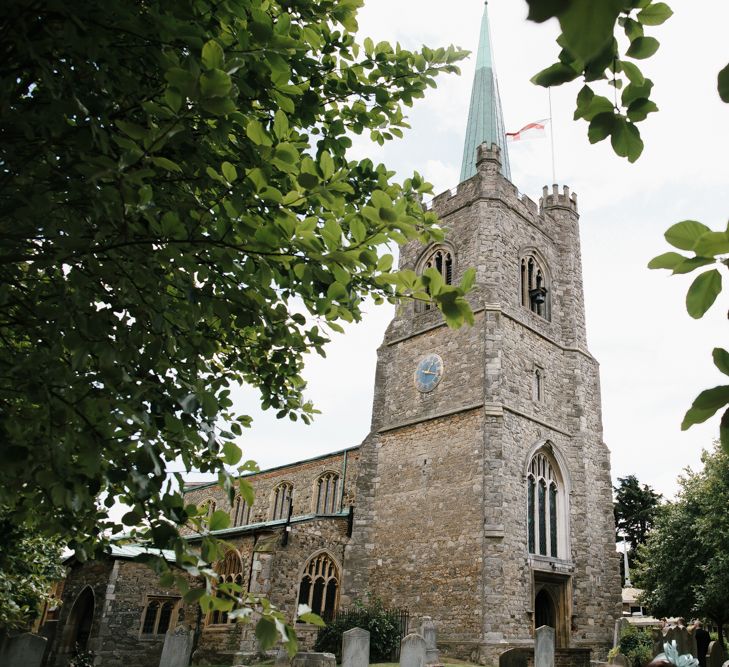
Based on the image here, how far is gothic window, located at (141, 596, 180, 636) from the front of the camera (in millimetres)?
18641

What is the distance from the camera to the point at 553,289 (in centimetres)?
2288

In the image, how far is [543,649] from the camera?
11617 millimetres

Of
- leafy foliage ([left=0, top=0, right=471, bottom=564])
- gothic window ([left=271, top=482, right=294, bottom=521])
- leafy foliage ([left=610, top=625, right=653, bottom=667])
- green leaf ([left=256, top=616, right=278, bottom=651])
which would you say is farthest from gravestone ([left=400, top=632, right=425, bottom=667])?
gothic window ([left=271, top=482, right=294, bottom=521])

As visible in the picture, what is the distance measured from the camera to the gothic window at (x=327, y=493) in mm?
25344

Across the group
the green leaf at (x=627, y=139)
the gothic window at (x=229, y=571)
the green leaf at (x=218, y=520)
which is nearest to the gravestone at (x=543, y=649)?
the gothic window at (x=229, y=571)

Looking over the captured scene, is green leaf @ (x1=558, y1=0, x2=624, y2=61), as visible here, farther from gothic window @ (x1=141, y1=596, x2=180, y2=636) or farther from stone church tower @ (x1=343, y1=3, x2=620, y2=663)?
gothic window @ (x1=141, y1=596, x2=180, y2=636)

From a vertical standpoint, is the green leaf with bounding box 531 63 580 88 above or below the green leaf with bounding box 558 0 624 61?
above

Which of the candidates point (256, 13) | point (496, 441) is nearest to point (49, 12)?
point (256, 13)

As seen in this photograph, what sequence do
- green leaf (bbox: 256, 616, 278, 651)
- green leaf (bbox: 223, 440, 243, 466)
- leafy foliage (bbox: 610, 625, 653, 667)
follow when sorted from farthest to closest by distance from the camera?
leafy foliage (bbox: 610, 625, 653, 667)
green leaf (bbox: 223, 440, 243, 466)
green leaf (bbox: 256, 616, 278, 651)

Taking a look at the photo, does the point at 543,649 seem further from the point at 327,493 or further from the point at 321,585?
the point at 327,493

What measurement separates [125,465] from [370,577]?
1800cm

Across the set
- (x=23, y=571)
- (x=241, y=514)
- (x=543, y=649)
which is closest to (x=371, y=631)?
(x=543, y=649)

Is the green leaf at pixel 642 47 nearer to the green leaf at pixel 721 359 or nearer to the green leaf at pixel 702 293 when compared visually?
the green leaf at pixel 702 293

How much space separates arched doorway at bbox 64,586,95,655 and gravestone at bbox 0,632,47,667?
14.5m
